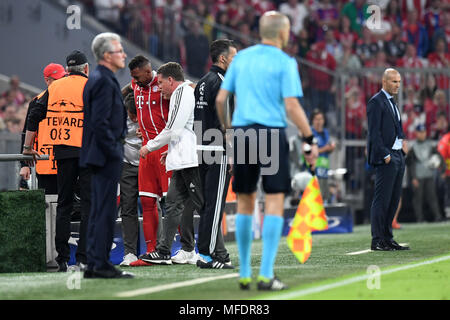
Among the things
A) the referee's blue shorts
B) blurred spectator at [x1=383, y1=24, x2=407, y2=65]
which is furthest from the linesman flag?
blurred spectator at [x1=383, y1=24, x2=407, y2=65]

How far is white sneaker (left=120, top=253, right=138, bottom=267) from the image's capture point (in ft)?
34.4

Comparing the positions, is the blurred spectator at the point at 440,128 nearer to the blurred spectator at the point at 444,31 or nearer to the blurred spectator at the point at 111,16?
the blurred spectator at the point at 444,31

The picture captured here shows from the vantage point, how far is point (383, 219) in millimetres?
11828

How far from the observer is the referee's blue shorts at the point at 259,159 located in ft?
24.0

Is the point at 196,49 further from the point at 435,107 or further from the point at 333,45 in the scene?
the point at 435,107

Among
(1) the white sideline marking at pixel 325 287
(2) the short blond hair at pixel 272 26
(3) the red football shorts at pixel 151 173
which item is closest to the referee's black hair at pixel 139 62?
(3) the red football shorts at pixel 151 173

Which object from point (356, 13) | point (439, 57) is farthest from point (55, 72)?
point (356, 13)

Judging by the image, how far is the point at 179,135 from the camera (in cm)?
994

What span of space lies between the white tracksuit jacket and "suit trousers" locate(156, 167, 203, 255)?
0.60ft

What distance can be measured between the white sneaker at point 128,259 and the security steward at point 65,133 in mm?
723

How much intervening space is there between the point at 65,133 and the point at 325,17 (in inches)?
613
